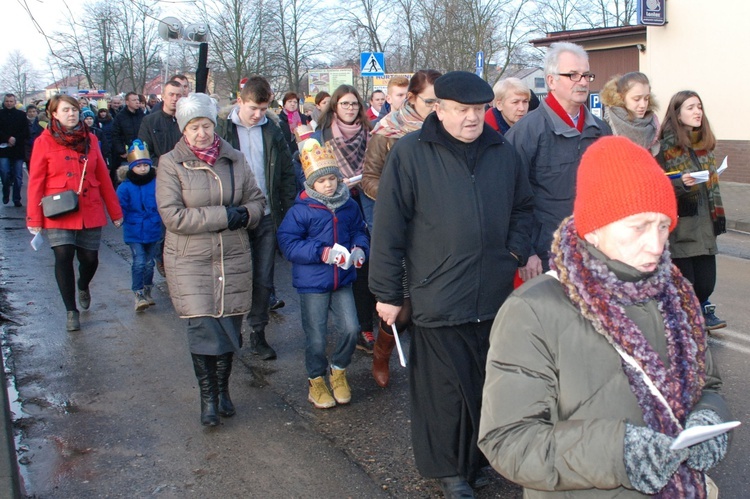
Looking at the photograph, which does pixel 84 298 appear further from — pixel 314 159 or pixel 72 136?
pixel 314 159

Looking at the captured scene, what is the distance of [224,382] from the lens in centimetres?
465

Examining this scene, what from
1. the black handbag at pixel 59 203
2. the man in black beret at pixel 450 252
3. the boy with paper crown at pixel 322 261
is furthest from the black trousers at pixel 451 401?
the black handbag at pixel 59 203

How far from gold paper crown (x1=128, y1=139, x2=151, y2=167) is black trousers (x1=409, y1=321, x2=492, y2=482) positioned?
448 cm

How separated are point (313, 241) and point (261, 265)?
113 centimetres

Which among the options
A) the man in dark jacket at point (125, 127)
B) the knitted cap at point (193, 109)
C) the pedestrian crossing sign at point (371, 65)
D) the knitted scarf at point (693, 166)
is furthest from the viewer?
the pedestrian crossing sign at point (371, 65)

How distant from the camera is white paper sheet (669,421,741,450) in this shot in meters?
1.72

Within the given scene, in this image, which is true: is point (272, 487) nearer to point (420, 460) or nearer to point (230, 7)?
point (420, 460)

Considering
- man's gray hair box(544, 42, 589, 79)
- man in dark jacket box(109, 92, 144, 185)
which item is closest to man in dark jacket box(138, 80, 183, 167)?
man in dark jacket box(109, 92, 144, 185)

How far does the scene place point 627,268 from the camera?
201 cm

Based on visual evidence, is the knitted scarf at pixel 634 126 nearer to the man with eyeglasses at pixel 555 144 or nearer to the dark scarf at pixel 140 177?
the man with eyeglasses at pixel 555 144

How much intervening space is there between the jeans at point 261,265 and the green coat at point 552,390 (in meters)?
3.81

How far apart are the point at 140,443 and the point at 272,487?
1.02 m

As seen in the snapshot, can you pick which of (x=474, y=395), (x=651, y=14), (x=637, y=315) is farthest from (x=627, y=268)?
(x=651, y=14)

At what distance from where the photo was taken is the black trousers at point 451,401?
3.48m
